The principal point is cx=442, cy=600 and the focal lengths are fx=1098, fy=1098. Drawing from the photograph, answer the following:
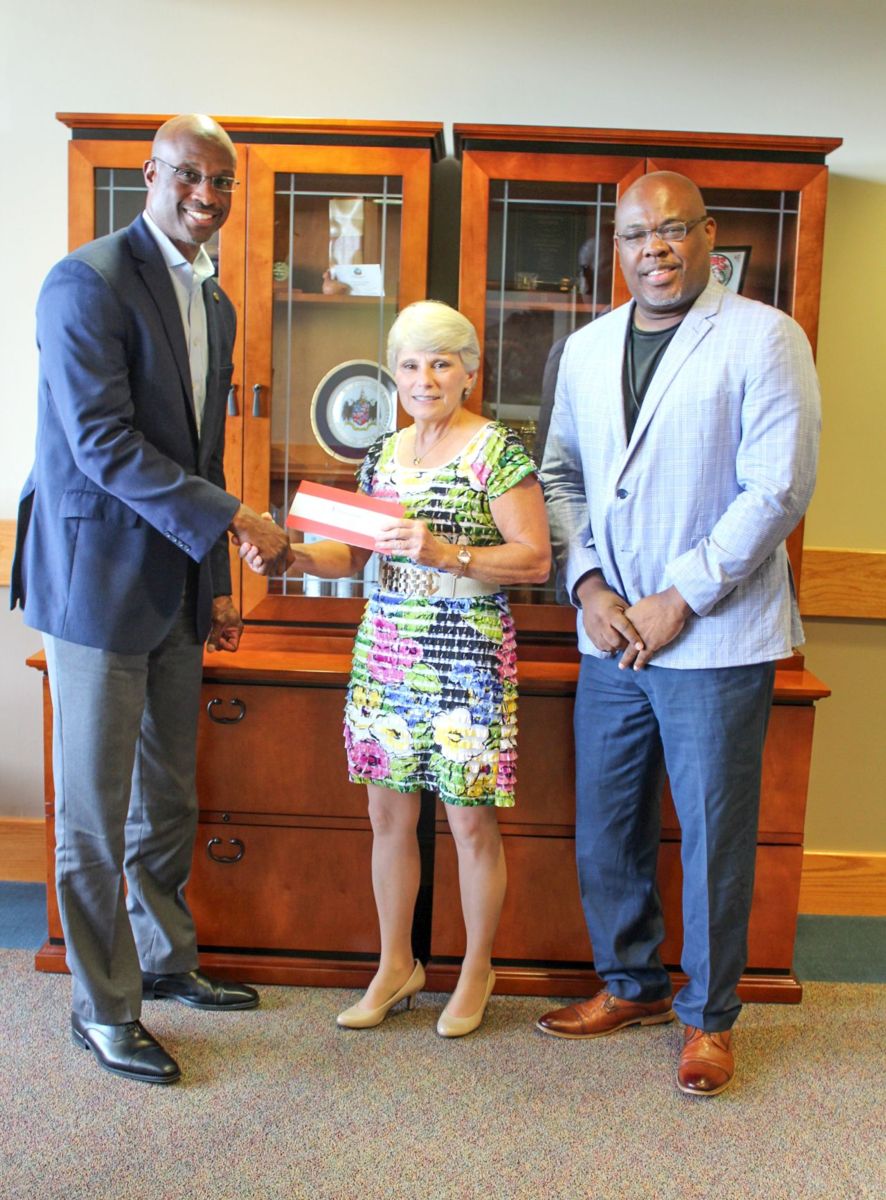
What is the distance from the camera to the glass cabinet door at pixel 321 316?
2.49 m

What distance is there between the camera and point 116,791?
208 centimetres

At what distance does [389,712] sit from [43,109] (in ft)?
6.19

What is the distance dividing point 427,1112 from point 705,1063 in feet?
1.81

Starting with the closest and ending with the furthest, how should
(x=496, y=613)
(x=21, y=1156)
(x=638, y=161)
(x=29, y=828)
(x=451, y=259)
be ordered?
1. (x=21, y=1156)
2. (x=496, y=613)
3. (x=638, y=161)
4. (x=451, y=259)
5. (x=29, y=828)

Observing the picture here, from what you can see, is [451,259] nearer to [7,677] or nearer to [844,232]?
[844,232]

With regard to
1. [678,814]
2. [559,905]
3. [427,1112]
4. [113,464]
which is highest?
[113,464]

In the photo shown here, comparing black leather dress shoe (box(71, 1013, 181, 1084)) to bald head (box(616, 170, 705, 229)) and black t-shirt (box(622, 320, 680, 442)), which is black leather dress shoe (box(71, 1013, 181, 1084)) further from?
bald head (box(616, 170, 705, 229))

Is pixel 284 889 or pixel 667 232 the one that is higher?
pixel 667 232

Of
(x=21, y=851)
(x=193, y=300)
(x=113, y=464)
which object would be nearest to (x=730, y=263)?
(x=193, y=300)

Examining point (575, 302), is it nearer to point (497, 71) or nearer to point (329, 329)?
point (329, 329)

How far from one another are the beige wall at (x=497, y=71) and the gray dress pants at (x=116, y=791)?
4.52 feet

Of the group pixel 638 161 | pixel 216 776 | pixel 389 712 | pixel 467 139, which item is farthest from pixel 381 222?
pixel 216 776

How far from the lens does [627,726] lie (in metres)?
2.24

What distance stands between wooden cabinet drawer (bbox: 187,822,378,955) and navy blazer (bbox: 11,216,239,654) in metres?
0.66
